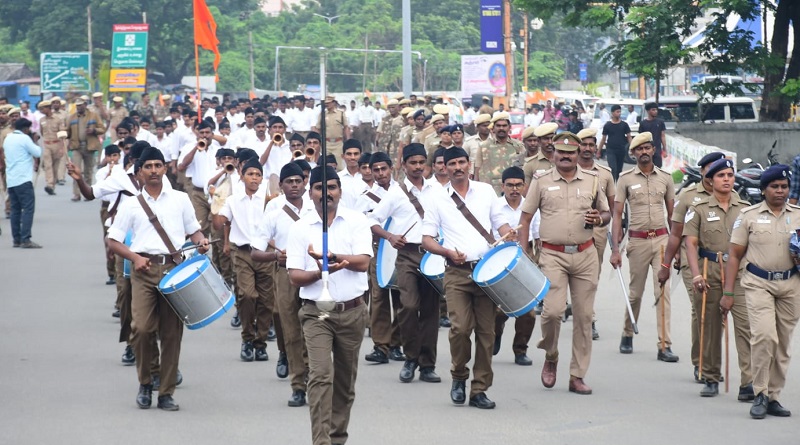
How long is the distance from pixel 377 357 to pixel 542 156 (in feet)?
10.6

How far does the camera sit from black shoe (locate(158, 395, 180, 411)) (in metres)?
9.70

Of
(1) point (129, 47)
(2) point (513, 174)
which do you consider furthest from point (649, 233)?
(1) point (129, 47)

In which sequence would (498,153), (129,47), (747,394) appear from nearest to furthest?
(747,394)
(498,153)
(129,47)

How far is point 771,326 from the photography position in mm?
9023

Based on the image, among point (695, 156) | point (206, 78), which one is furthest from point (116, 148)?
point (206, 78)

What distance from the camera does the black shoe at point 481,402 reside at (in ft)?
31.3

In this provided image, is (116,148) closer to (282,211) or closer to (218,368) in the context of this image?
(218,368)

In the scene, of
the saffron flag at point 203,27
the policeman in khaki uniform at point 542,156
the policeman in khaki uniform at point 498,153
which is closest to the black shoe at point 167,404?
the policeman in khaki uniform at point 542,156

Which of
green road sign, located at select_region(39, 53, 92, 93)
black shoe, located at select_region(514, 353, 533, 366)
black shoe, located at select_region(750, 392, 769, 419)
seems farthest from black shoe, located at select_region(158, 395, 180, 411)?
green road sign, located at select_region(39, 53, 92, 93)

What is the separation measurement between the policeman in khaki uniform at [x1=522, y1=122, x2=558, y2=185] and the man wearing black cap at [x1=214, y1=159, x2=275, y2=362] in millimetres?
3068

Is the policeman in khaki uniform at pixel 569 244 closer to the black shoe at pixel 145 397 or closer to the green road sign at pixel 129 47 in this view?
the black shoe at pixel 145 397

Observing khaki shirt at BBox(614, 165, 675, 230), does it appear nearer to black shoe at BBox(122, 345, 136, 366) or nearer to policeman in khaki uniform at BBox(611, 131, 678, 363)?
policeman in khaki uniform at BBox(611, 131, 678, 363)

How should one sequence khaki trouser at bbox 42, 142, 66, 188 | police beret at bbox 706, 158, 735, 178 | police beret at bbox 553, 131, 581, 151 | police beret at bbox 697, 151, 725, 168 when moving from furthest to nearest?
khaki trouser at bbox 42, 142, 66, 188 < police beret at bbox 553, 131, 581, 151 < police beret at bbox 697, 151, 725, 168 < police beret at bbox 706, 158, 735, 178

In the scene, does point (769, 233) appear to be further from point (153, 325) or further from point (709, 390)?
point (153, 325)
